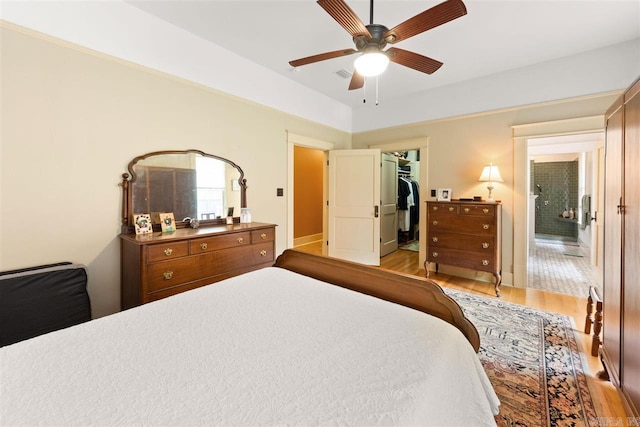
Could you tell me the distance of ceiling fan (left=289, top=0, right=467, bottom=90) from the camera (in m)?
1.52

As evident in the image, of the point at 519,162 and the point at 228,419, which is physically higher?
the point at 519,162

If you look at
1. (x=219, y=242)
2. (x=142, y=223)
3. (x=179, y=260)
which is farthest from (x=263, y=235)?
(x=142, y=223)

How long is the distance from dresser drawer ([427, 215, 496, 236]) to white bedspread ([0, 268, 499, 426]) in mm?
2712

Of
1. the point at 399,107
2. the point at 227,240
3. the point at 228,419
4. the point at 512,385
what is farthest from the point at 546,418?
the point at 399,107

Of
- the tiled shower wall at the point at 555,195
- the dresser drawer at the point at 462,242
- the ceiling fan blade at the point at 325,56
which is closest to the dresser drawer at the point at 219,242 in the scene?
the ceiling fan blade at the point at 325,56

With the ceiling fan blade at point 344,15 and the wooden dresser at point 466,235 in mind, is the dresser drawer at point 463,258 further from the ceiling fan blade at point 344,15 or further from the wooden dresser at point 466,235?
the ceiling fan blade at point 344,15

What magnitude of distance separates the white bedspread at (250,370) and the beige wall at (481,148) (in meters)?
3.24

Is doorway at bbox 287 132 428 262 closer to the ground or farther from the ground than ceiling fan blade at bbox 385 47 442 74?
closer to the ground

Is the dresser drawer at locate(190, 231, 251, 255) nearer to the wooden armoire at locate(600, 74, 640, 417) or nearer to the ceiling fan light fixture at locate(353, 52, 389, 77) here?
the ceiling fan light fixture at locate(353, 52, 389, 77)

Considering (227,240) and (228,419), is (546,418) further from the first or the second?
(227,240)

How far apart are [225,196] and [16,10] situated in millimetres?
2043

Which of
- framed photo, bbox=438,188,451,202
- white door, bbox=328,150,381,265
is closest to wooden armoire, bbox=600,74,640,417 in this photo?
framed photo, bbox=438,188,451,202

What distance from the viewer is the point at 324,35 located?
274 cm

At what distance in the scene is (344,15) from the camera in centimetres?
160
